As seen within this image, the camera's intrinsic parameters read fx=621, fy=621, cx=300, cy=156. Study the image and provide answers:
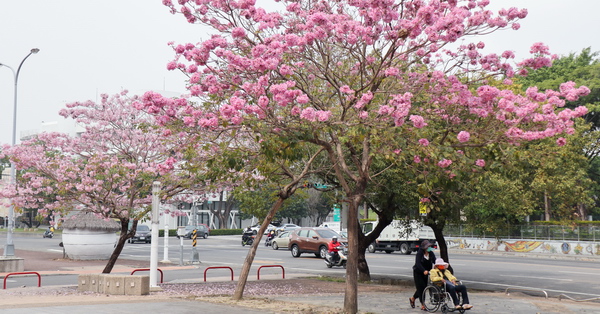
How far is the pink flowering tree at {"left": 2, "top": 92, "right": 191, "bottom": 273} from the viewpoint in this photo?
18266mm

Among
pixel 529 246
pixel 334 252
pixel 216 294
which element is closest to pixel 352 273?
pixel 216 294

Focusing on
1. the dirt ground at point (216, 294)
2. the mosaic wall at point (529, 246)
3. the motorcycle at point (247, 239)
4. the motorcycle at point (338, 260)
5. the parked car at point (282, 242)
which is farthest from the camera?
the motorcycle at point (247, 239)

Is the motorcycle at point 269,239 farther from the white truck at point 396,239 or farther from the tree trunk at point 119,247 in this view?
the tree trunk at point 119,247

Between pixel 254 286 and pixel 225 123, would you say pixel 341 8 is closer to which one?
pixel 225 123

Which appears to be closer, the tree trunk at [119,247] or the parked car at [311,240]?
the tree trunk at [119,247]

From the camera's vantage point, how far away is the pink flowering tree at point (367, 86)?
10.9 metres

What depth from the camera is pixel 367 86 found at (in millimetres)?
11695

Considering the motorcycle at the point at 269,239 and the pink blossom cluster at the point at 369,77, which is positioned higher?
the pink blossom cluster at the point at 369,77

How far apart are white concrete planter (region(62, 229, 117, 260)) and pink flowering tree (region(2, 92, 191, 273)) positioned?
30.7 ft

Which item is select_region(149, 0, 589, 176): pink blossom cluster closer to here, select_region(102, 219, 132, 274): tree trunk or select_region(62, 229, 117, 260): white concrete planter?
select_region(102, 219, 132, 274): tree trunk

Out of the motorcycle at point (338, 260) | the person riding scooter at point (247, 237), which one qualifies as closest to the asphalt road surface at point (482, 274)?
the motorcycle at point (338, 260)

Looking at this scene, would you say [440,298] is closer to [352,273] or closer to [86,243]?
[352,273]

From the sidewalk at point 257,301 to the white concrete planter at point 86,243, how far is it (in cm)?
1390

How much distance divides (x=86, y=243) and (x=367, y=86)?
929 inches
